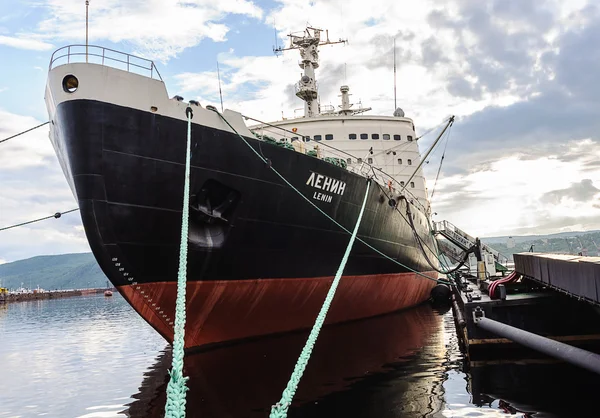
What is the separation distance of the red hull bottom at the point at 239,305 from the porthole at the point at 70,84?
4.06m

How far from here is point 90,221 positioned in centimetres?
902

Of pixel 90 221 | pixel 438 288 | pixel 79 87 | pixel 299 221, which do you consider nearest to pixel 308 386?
pixel 299 221

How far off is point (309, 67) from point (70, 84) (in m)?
15.8

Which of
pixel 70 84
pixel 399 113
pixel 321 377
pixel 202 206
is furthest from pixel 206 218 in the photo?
pixel 399 113

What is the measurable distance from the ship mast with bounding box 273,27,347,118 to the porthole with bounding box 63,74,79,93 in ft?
48.1

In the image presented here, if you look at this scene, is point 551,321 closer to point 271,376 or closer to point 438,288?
point 271,376

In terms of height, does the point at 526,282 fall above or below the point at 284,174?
below

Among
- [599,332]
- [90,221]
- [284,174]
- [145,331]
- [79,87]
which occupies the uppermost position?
[79,87]

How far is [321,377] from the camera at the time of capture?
832 cm

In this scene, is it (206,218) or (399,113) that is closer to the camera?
(206,218)

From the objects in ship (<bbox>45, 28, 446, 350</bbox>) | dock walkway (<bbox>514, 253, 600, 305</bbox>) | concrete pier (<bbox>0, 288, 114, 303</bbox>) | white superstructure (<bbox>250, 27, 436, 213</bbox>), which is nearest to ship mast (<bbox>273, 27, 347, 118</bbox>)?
white superstructure (<bbox>250, 27, 436, 213</bbox>)

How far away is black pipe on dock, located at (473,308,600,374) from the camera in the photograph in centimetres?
475

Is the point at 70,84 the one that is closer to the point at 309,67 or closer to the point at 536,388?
the point at 536,388

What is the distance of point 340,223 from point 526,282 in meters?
4.82
